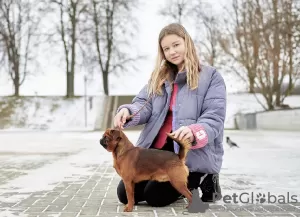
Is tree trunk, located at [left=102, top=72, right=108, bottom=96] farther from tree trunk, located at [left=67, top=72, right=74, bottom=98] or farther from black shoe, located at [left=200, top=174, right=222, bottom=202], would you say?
black shoe, located at [left=200, top=174, right=222, bottom=202]

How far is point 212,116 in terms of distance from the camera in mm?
4453

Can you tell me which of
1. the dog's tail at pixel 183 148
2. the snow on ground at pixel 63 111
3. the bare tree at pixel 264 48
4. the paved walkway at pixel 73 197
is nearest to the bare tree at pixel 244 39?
the bare tree at pixel 264 48

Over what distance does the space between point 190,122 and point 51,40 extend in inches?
1375

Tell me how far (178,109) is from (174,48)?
0.58m

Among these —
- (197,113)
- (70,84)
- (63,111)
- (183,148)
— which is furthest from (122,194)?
(70,84)

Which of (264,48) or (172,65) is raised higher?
(264,48)

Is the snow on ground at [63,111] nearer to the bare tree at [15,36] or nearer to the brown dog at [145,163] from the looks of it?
the bare tree at [15,36]

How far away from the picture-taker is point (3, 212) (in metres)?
4.48

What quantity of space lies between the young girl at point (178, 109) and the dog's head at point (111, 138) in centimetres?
22

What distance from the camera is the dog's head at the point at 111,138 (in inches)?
165

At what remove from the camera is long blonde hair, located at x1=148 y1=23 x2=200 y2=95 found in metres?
4.59

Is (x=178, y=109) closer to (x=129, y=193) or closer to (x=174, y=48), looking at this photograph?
(x=174, y=48)

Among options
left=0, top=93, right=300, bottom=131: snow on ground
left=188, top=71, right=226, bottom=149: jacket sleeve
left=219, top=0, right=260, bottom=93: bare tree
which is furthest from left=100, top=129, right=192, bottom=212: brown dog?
left=0, top=93, right=300, bottom=131: snow on ground

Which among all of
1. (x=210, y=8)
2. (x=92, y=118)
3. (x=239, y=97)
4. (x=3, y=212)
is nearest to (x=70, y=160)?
(x=3, y=212)
